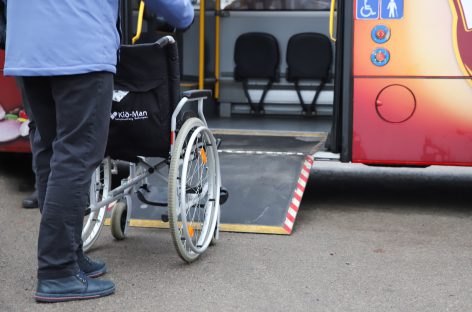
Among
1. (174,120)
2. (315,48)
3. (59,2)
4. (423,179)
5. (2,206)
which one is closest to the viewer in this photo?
(59,2)

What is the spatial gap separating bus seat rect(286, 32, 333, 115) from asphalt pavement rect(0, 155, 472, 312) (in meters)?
2.54

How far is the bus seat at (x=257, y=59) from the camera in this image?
7973mm

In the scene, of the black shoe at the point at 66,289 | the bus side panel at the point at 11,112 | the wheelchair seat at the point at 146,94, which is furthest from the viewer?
the bus side panel at the point at 11,112

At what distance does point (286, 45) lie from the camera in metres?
8.09

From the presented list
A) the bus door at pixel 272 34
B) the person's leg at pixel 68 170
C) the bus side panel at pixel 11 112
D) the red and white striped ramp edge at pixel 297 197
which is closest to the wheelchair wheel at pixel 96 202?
the person's leg at pixel 68 170

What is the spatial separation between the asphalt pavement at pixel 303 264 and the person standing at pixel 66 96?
179 mm

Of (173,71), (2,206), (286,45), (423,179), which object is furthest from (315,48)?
(173,71)

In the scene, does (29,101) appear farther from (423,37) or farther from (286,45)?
(286,45)

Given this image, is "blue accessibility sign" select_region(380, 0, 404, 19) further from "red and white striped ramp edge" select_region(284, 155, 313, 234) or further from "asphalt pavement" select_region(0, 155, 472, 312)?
"asphalt pavement" select_region(0, 155, 472, 312)

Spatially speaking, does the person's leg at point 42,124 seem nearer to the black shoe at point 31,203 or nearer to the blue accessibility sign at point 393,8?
the black shoe at point 31,203

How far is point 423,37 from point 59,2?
2.74 metres

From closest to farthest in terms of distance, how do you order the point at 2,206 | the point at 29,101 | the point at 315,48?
the point at 29,101
the point at 2,206
the point at 315,48

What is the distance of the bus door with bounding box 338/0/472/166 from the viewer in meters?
4.82

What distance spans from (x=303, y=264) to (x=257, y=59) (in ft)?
14.9
